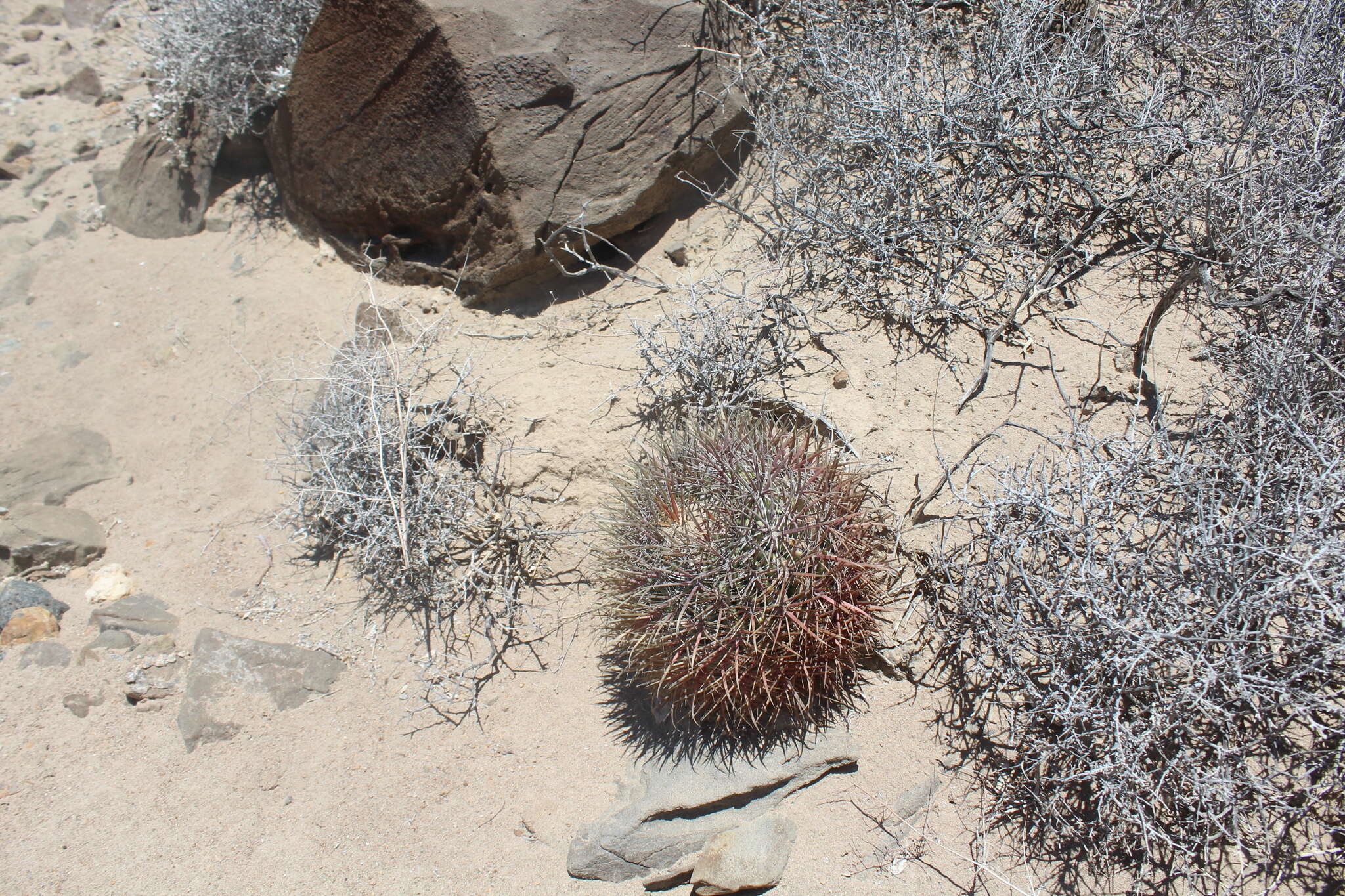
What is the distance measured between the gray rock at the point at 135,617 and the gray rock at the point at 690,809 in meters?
1.73

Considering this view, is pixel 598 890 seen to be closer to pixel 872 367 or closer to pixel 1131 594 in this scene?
pixel 1131 594

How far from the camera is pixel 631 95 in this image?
353 centimetres

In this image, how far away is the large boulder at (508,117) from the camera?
3391mm


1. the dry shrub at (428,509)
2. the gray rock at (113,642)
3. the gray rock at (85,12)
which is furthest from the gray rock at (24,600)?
the gray rock at (85,12)

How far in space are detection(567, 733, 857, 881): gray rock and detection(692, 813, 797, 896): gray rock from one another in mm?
45

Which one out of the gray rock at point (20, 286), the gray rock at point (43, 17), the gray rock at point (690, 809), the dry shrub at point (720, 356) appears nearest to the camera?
the gray rock at point (690, 809)

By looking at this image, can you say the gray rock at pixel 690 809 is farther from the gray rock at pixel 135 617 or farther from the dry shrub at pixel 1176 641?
the gray rock at pixel 135 617

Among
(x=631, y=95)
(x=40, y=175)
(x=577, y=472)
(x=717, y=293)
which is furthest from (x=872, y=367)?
(x=40, y=175)

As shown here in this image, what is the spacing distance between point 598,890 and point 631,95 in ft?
9.58

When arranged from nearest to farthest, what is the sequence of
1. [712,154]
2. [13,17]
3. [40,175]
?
[712,154] < [40,175] < [13,17]

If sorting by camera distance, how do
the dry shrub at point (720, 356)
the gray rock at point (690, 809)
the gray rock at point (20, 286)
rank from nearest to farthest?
the gray rock at point (690, 809)
the dry shrub at point (720, 356)
the gray rock at point (20, 286)

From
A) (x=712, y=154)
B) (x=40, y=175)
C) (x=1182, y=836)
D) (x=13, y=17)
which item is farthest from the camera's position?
(x=13, y=17)

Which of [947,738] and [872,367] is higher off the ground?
[872,367]

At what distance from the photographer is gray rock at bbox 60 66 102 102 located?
491 centimetres
